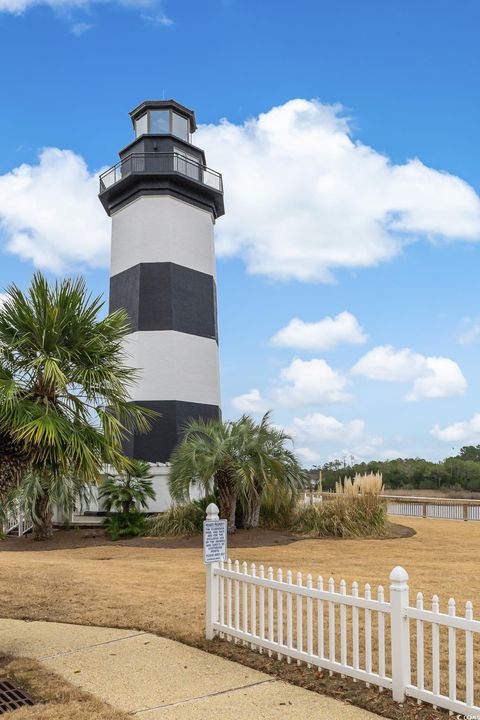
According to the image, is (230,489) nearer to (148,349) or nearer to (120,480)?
(120,480)

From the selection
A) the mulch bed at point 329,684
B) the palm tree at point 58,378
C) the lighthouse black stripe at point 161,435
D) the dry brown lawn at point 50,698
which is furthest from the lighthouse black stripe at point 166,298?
the dry brown lawn at point 50,698

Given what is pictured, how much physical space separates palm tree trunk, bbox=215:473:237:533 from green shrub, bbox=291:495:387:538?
177 centimetres

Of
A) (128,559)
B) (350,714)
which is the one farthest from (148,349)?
(350,714)

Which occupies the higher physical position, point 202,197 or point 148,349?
point 202,197

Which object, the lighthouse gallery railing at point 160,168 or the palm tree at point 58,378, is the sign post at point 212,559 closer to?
the palm tree at point 58,378

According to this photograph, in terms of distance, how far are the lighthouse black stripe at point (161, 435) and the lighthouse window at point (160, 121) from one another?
10.4 metres

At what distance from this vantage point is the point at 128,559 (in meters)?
14.1

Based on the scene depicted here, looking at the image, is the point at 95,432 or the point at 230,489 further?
the point at 230,489

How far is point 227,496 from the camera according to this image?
1691 cm

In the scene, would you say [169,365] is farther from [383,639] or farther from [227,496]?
[383,639]

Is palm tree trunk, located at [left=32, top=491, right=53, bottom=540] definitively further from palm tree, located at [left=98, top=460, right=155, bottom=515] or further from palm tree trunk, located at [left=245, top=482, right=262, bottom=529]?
palm tree trunk, located at [left=245, top=482, right=262, bottom=529]

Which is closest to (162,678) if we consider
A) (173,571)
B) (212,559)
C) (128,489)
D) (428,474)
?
(212,559)

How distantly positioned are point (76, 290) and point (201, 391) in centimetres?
1497

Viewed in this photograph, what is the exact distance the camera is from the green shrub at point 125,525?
57.2ft
